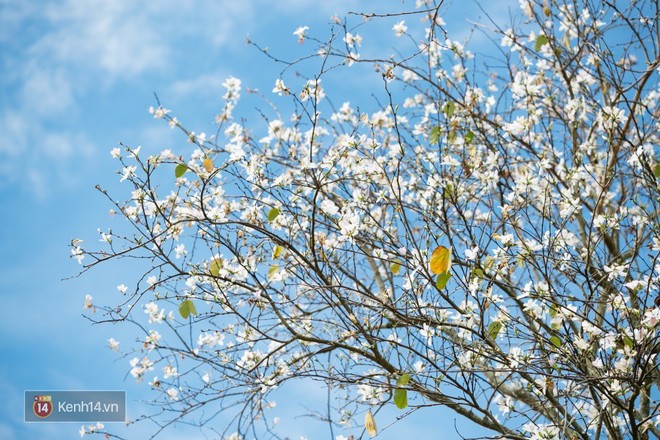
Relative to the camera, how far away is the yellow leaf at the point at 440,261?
2619mm

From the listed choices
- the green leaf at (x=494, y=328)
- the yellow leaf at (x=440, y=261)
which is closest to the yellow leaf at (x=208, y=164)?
the yellow leaf at (x=440, y=261)

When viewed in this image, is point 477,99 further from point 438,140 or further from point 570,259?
point 570,259

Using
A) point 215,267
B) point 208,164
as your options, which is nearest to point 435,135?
point 208,164

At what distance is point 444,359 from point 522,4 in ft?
9.47

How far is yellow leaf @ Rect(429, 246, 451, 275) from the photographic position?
2.62 meters

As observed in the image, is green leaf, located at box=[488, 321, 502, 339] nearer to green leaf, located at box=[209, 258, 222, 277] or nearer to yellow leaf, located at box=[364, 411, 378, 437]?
yellow leaf, located at box=[364, 411, 378, 437]

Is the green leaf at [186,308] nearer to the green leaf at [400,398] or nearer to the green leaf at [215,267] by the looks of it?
the green leaf at [215,267]

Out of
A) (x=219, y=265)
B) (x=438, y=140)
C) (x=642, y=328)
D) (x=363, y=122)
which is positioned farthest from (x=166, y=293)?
(x=642, y=328)

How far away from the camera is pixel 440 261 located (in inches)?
104

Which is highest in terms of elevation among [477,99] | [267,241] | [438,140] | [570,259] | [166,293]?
[477,99]

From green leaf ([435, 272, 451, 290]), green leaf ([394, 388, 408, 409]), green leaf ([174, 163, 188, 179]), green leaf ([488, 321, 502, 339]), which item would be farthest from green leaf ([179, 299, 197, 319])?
green leaf ([488, 321, 502, 339])

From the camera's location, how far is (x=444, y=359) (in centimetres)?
319

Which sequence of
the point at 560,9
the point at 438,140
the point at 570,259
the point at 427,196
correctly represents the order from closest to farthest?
the point at 570,259, the point at 438,140, the point at 427,196, the point at 560,9

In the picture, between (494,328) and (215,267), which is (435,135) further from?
(215,267)
